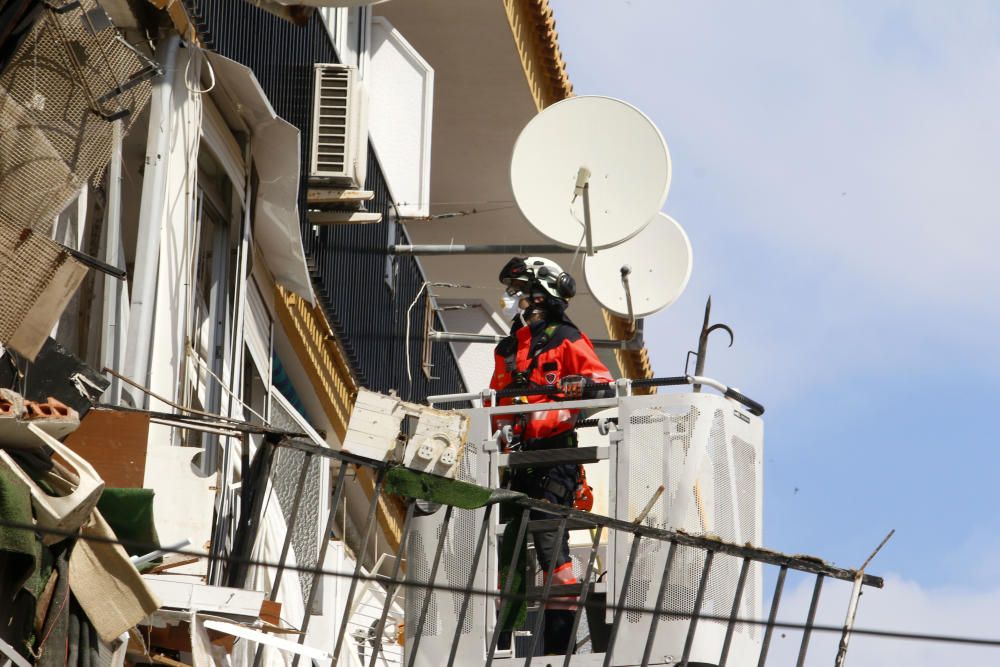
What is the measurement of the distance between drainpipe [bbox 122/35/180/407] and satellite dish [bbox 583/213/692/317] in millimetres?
5943

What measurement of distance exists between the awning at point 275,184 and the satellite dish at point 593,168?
1632mm

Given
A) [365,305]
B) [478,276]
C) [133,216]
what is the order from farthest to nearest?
[478,276]
[365,305]
[133,216]

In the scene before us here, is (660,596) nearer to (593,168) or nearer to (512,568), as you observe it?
(512,568)

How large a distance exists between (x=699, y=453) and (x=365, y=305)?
5.04m

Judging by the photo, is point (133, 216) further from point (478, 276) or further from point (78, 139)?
point (478, 276)

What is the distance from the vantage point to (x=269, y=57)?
1089 centimetres

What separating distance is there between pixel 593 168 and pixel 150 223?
3783 mm

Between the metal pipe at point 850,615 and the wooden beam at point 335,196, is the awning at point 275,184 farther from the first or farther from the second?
the metal pipe at point 850,615

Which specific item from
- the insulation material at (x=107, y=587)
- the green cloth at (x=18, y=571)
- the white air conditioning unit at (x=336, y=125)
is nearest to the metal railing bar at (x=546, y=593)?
the insulation material at (x=107, y=587)

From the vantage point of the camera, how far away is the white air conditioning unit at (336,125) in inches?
472

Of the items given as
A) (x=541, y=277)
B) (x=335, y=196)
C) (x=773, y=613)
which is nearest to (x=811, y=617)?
(x=773, y=613)

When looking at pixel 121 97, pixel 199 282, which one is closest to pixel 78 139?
pixel 121 97

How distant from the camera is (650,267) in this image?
564 inches

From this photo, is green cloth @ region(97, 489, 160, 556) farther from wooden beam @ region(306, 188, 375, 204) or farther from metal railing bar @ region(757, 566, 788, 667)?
wooden beam @ region(306, 188, 375, 204)
